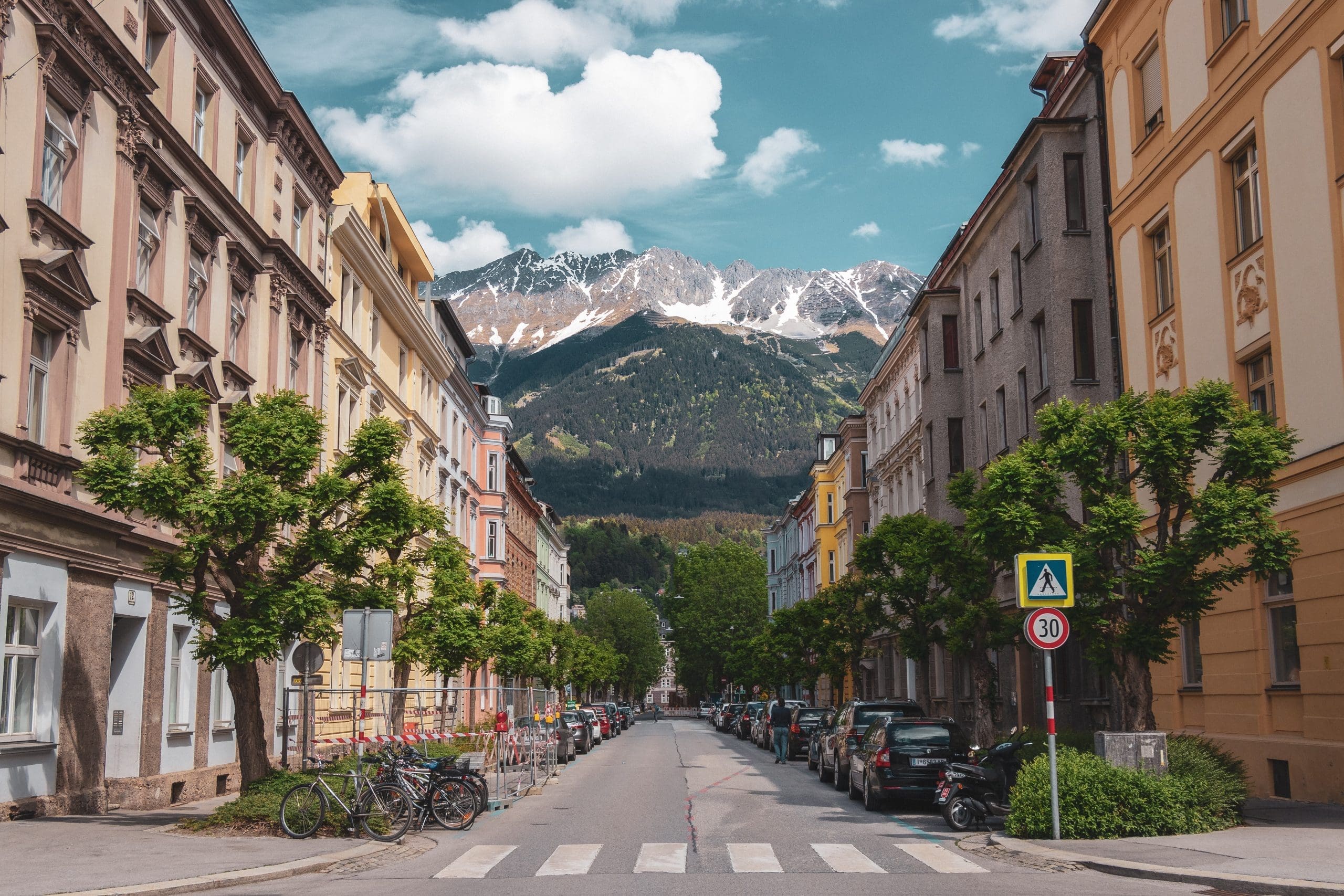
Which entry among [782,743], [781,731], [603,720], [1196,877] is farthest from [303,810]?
[603,720]

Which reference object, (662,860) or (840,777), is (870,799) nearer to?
(840,777)

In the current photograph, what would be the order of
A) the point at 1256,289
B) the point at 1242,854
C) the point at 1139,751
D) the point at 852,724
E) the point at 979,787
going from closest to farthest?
the point at 1242,854 → the point at 1139,751 → the point at 979,787 → the point at 1256,289 → the point at 852,724

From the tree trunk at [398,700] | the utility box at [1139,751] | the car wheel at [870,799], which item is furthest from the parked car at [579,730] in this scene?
the utility box at [1139,751]

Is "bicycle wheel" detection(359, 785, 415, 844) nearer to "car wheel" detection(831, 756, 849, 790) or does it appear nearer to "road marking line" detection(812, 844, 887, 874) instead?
"road marking line" detection(812, 844, 887, 874)

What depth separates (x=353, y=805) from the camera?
51.5ft

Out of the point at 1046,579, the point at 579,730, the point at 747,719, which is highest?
the point at 1046,579

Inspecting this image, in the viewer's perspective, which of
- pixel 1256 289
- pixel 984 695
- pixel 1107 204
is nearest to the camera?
pixel 1256 289

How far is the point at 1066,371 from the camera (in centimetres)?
2670

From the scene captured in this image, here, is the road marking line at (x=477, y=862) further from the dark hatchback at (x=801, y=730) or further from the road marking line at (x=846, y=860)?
the dark hatchback at (x=801, y=730)

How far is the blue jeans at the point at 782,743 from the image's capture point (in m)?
37.3

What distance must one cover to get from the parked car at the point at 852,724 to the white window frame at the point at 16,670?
13526mm

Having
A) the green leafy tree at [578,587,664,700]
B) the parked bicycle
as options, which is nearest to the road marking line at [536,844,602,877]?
the parked bicycle

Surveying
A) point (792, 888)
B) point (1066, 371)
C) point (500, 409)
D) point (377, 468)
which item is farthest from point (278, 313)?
point (500, 409)

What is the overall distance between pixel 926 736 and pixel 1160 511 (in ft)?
17.9
